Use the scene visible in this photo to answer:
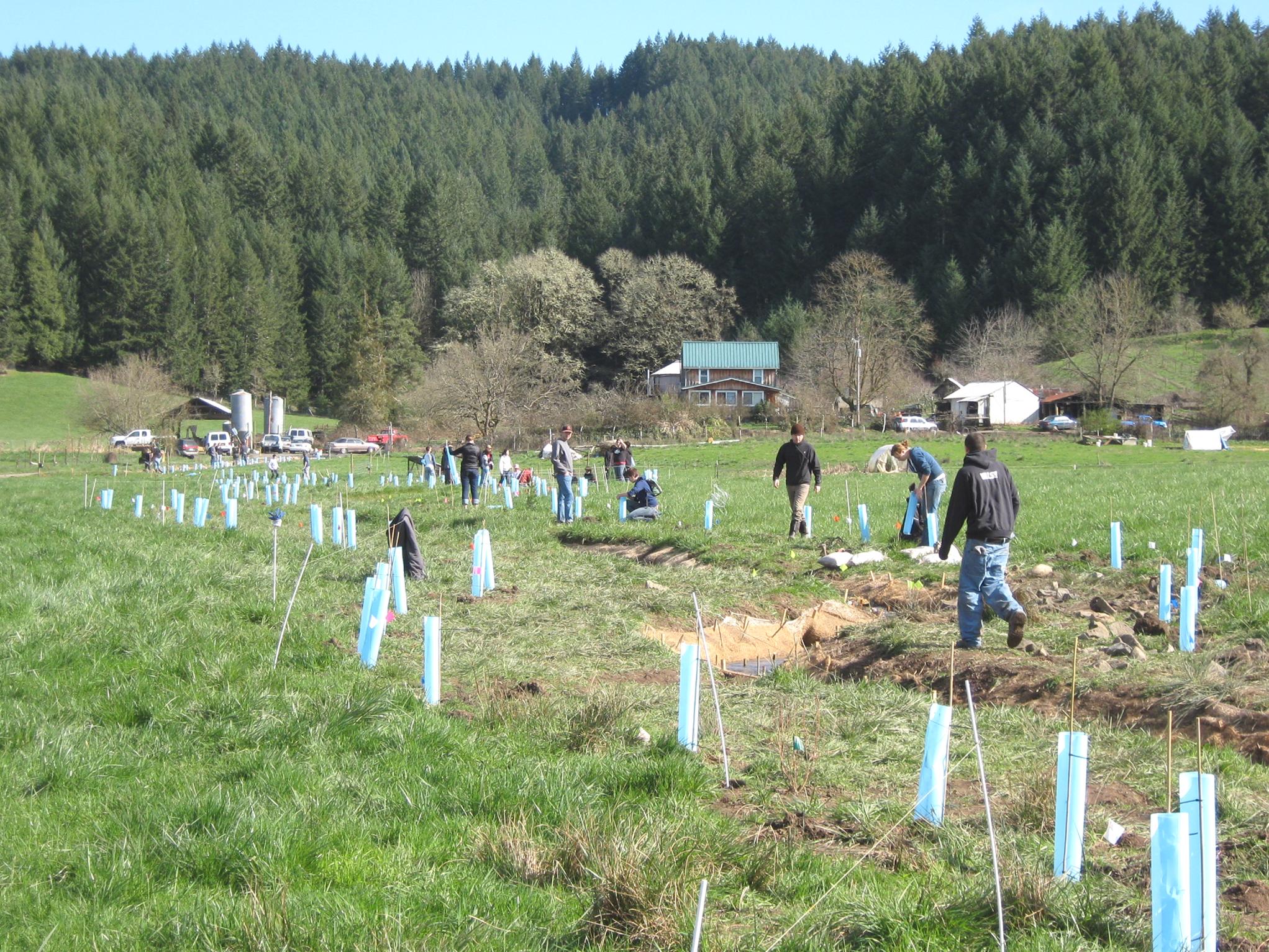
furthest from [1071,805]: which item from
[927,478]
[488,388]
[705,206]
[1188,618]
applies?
[705,206]

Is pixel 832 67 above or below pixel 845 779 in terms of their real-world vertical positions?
above

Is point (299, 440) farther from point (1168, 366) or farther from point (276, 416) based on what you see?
point (1168, 366)

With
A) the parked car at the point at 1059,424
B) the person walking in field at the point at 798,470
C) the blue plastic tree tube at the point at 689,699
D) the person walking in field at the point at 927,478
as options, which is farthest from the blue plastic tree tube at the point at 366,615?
the parked car at the point at 1059,424

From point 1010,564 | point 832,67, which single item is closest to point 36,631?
point 1010,564

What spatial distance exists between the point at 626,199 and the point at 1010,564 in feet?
341

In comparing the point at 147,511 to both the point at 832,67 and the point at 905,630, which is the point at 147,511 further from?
the point at 832,67

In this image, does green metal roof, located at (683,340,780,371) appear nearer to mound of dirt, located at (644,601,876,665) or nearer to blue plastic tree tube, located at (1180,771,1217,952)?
mound of dirt, located at (644,601,876,665)

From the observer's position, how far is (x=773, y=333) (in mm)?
88875

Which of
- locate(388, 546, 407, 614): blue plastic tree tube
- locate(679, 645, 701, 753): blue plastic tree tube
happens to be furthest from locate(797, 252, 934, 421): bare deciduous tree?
locate(679, 645, 701, 753): blue plastic tree tube

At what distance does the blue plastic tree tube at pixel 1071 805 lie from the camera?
14.2 ft

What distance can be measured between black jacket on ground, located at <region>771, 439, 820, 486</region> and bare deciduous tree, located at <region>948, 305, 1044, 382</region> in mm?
62769

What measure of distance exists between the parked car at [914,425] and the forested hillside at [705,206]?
951 inches

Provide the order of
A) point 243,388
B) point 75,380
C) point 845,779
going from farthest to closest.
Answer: point 243,388
point 75,380
point 845,779

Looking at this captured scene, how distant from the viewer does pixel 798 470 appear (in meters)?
16.0
